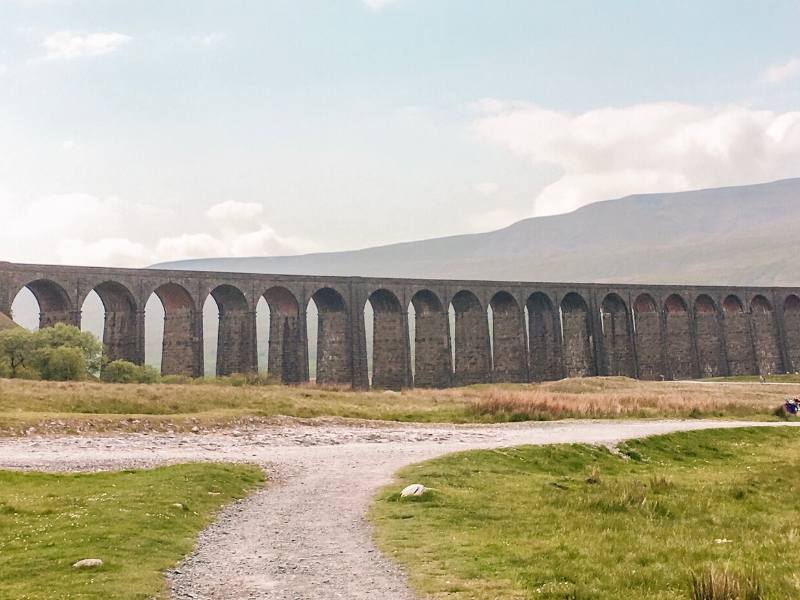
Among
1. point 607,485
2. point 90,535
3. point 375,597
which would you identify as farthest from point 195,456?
point 375,597

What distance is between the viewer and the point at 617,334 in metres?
90.9

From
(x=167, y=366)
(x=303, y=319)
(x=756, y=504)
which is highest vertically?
(x=303, y=319)

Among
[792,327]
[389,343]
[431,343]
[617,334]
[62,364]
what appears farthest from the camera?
[792,327]

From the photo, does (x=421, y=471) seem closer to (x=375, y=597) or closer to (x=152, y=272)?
(x=375, y=597)

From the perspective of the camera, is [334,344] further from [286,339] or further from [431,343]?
[431,343]

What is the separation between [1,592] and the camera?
8.59m

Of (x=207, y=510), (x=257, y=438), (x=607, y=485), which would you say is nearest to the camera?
(x=207, y=510)

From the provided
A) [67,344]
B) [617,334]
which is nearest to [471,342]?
[617,334]

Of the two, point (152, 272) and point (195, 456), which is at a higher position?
point (152, 272)

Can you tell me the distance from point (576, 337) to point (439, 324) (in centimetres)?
2184

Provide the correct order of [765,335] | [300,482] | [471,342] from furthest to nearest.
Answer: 1. [765,335]
2. [471,342]
3. [300,482]

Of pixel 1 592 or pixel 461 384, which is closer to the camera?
pixel 1 592

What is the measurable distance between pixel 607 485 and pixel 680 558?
7.37 meters

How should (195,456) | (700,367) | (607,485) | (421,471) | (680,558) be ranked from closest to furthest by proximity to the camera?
(680,558)
(607,485)
(421,471)
(195,456)
(700,367)
